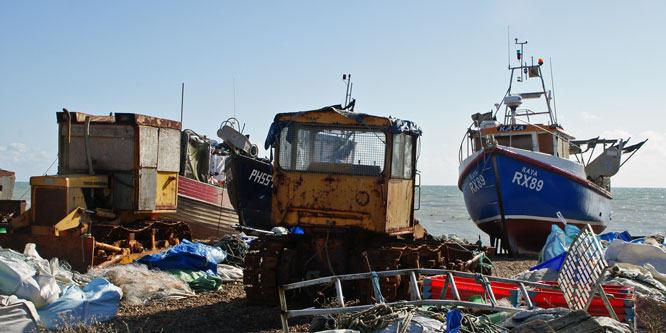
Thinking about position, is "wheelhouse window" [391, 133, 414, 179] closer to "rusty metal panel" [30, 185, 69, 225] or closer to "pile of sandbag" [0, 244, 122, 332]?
"pile of sandbag" [0, 244, 122, 332]

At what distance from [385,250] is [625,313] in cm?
263

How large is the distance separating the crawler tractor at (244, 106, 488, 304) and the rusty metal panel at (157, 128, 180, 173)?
3614 millimetres

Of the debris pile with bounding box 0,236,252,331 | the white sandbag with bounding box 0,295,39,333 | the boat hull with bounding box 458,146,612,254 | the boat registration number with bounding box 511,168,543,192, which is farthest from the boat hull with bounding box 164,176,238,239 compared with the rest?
the boat registration number with bounding box 511,168,543,192

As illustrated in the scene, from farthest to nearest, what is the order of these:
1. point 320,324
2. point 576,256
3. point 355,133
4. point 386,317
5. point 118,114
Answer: point 118,114 < point 355,133 < point 576,256 < point 320,324 < point 386,317

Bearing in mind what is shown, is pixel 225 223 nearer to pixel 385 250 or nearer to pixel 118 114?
pixel 118 114

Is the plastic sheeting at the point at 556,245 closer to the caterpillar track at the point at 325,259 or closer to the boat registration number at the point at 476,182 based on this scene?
the caterpillar track at the point at 325,259

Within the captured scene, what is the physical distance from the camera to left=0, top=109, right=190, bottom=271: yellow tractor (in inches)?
369

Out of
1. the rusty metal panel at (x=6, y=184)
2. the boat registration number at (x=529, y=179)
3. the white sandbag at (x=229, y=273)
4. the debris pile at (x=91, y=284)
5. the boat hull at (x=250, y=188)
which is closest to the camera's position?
the debris pile at (x=91, y=284)

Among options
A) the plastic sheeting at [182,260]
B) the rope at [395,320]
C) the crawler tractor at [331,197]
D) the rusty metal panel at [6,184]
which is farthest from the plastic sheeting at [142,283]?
the rusty metal panel at [6,184]

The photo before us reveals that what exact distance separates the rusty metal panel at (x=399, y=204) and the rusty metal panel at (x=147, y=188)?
4.70 meters

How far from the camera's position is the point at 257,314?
7219 mm

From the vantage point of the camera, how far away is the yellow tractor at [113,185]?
9367mm

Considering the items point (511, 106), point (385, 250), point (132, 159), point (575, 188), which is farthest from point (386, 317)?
point (511, 106)

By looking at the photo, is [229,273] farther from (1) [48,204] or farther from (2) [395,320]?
(2) [395,320]
